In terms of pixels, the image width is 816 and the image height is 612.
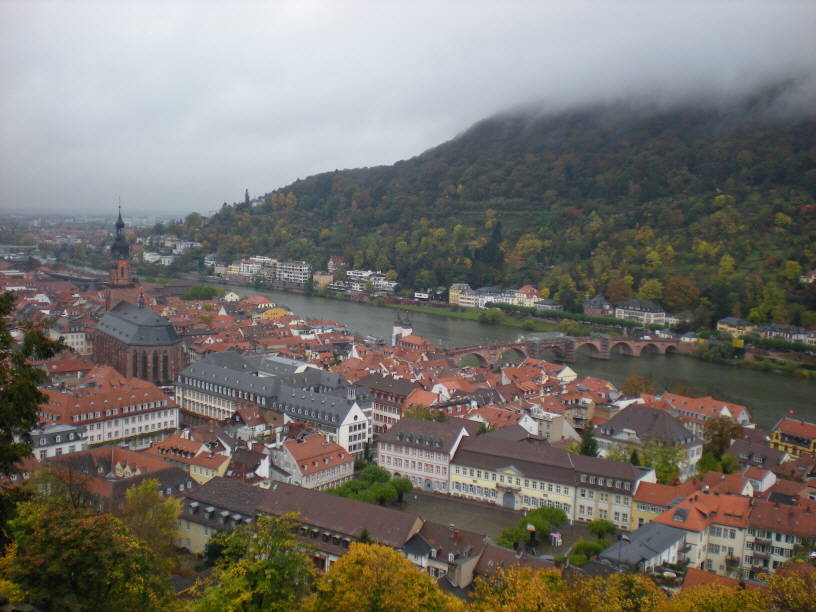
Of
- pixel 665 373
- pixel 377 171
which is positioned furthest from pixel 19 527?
pixel 377 171

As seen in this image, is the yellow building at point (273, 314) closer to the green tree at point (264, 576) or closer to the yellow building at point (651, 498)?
the yellow building at point (651, 498)

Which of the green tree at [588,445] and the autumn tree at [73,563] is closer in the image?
the autumn tree at [73,563]

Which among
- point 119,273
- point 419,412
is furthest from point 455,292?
point 419,412

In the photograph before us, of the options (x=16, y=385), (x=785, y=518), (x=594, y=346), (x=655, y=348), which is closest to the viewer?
(x=16, y=385)

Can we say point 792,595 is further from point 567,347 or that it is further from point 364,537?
point 567,347

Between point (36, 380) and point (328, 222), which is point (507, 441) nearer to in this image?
point (36, 380)

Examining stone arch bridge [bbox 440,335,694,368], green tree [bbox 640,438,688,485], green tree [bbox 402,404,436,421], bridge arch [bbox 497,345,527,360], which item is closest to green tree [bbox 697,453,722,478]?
green tree [bbox 640,438,688,485]

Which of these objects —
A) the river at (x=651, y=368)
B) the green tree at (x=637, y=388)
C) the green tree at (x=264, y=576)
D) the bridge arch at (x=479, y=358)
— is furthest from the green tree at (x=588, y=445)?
the bridge arch at (x=479, y=358)
